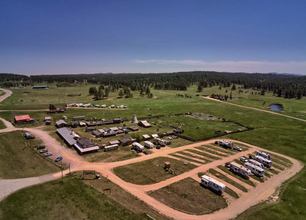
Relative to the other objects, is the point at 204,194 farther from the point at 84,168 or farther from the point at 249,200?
the point at 84,168

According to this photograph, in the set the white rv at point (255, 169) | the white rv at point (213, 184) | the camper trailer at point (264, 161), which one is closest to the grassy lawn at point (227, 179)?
the white rv at point (213, 184)

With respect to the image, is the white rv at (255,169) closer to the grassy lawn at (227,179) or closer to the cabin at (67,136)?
the grassy lawn at (227,179)

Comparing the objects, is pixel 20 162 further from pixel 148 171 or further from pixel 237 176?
pixel 237 176

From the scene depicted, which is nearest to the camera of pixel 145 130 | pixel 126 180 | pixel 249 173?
pixel 126 180

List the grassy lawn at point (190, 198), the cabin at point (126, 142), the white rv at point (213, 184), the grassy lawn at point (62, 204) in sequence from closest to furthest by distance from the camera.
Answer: the grassy lawn at point (62, 204)
the grassy lawn at point (190, 198)
the white rv at point (213, 184)
the cabin at point (126, 142)

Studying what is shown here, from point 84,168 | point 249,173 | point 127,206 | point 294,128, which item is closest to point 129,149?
point 84,168

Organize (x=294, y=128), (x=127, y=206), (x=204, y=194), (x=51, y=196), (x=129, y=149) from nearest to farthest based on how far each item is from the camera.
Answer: (x=127, y=206), (x=51, y=196), (x=204, y=194), (x=129, y=149), (x=294, y=128)

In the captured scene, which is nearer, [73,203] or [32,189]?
[73,203]
